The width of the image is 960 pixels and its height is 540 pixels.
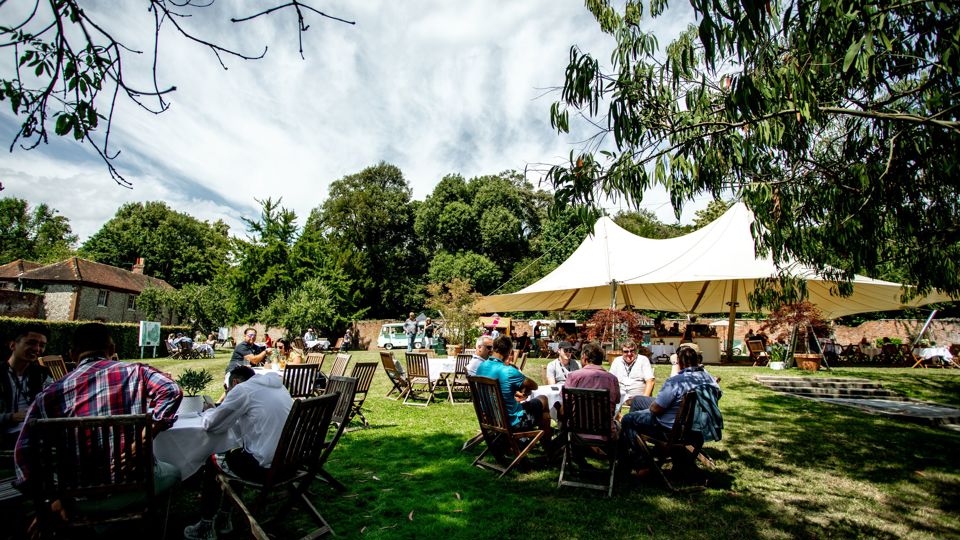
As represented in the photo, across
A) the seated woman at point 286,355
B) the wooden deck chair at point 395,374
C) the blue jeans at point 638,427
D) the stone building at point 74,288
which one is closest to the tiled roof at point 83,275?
the stone building at point 74,288

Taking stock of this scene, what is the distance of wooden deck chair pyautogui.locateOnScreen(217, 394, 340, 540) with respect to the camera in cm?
308

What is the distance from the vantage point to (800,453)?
18.3 feet

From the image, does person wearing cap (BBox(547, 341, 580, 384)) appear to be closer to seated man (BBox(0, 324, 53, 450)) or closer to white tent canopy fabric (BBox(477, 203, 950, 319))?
seated man (BBox(0, 324, 53, 450))

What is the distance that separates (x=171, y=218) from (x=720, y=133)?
178ft

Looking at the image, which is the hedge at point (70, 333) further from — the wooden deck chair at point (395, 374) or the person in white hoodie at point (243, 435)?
the person in white hoodie at point (243, 435)

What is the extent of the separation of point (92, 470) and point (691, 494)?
433 cm

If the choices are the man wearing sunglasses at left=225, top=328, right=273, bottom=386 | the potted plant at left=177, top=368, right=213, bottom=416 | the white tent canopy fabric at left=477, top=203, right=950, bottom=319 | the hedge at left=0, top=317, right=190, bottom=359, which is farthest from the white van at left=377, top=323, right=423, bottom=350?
the potted plant at left=177, top=368, right=213, bottom=416

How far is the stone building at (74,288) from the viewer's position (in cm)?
3152

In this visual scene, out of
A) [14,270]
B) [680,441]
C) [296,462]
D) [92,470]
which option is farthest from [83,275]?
[680,441]

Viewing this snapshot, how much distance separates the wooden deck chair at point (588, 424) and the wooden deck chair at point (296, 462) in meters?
2.10

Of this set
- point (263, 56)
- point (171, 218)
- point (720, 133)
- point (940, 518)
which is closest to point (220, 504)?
point (263, 56)

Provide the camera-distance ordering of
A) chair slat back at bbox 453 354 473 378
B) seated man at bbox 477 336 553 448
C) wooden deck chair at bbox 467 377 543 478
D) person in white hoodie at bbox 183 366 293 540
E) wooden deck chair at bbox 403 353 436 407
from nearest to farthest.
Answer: person in white hoodie at bbox 183 366 293 540
wooden deck chair at bbox 467 377 543 478
seated man at bbox 477 336 553 448
wooden deck chair at bbox 403 353 436 407
chair slat back at bbox 453 354 473 378

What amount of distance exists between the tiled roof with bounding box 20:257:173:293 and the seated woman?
2816 cm

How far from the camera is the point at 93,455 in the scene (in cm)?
249
